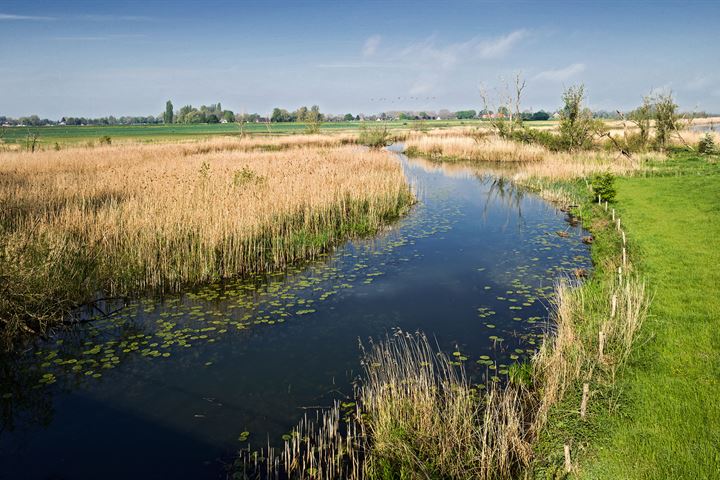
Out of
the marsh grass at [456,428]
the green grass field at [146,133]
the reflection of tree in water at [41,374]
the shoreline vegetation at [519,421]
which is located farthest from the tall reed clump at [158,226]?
the green grass field at [146,133]

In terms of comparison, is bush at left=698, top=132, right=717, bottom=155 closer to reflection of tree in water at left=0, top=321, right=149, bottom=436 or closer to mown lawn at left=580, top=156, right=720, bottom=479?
mown lawn at left=580, top=156, right=720, bottom=479

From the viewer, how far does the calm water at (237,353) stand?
5.15m

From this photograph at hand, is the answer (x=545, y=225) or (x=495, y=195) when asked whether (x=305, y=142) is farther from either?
(x=545, y=225)

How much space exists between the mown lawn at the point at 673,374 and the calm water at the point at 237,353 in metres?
1.66

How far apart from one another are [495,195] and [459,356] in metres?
16.6

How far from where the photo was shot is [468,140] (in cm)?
3888

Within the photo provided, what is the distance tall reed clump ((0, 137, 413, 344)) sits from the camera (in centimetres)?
810

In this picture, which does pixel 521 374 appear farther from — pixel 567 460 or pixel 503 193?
pixel 503 193

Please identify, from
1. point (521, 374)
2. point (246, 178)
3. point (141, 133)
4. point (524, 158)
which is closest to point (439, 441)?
point (521, 374)

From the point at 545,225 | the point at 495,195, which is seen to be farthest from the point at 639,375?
the point at 495,195

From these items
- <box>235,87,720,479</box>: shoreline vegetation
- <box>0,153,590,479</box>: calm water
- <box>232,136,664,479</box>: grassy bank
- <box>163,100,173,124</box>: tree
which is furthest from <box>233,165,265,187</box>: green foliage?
<box>163,100,173,124</box>: tree

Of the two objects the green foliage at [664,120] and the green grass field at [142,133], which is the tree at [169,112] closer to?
the green grass field at [142,133]

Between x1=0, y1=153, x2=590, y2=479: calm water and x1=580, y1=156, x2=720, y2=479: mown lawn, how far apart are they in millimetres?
1662

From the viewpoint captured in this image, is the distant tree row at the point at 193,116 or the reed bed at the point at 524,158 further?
the distant tree row at the point at 193,116
